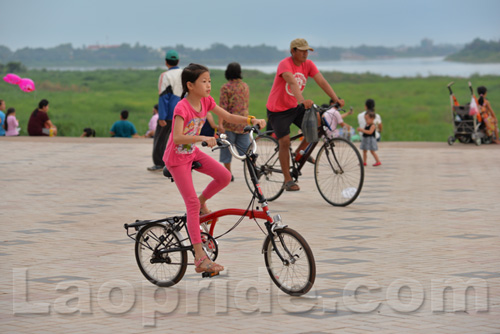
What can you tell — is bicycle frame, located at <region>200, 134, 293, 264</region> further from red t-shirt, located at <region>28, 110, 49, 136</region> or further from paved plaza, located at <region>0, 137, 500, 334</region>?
red t-shirt, located at <region>28, 110, 49, 136</region>

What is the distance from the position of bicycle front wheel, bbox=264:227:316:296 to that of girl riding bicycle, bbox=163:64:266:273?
0.39 meters

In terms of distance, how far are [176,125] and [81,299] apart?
1.45 m

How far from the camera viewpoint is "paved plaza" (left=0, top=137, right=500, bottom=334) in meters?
6.16

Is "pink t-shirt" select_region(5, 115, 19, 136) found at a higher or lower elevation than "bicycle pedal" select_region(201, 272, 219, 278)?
higher

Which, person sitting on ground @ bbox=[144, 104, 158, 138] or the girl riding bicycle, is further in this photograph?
person sitting on ground @ bbox=[144, 104, 158, 138]

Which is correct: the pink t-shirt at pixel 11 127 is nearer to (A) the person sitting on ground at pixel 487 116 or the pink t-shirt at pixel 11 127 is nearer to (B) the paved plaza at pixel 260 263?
(B) the paved plaza at pixel 260 263

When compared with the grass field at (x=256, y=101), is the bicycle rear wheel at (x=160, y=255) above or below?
below

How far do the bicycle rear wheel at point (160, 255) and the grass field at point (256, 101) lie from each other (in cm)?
1880

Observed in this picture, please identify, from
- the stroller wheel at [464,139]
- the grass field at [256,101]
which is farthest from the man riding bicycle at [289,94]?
the grass field at [256,101]

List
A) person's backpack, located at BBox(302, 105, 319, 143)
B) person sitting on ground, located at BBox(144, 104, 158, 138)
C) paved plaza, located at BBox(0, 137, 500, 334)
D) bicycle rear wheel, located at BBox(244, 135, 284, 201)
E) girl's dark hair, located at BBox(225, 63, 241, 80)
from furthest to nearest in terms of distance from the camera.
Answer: person sitting on ground, located at BBox(144, 104, 158, 138) < girl's dark hair, located at BBox(225, 63, 241, 80) < bicycle rear wheel, located at BBox(244, 135, 284, 201) < person's backpack, located at BBox(302, 105, 319, 143) < paved plaza, located at BBox(0, 137, 500, 334)

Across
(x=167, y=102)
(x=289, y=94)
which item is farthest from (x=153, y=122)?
(x=289, y=94)

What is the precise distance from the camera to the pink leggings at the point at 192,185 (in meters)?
7.08

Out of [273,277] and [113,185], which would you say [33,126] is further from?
[273,277]

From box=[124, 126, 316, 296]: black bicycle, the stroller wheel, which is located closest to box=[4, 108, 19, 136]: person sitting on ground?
the stroller wheel
